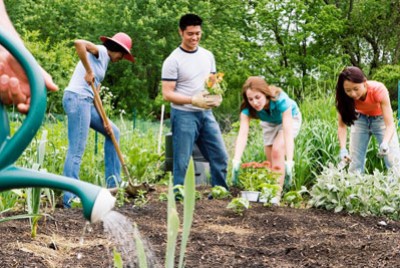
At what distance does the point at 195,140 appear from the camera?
566cm

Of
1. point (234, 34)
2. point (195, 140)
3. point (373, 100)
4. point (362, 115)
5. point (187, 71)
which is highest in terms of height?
point (234, 34)

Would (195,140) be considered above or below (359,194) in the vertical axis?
above

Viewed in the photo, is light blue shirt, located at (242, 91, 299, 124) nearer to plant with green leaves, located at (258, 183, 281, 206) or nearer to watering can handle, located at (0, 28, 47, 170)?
plant with green leaves, located at (258, 183, 281, 206)

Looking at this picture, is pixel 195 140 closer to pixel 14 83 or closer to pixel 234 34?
pixel 14 83

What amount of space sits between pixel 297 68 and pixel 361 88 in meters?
17.7

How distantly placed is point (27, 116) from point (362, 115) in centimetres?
522

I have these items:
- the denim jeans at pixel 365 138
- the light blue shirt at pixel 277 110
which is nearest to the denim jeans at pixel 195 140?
the light blue shirt at pixel 277 110

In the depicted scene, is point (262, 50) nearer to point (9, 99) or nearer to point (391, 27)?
point (391, 27)

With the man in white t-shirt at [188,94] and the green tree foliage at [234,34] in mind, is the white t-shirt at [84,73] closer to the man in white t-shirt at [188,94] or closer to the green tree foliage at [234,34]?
the man in white t-shirt at [188,94]

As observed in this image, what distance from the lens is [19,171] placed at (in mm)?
882

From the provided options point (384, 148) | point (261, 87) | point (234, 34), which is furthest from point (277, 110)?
point (234, 34)

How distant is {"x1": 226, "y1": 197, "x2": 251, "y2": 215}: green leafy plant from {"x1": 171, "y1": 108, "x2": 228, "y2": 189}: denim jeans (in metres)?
1.00

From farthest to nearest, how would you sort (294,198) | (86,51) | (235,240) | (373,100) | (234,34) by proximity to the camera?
(234,34) → (373,100) → (294,198) → (86,51) → (235,240)

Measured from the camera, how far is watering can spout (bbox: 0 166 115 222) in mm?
870
